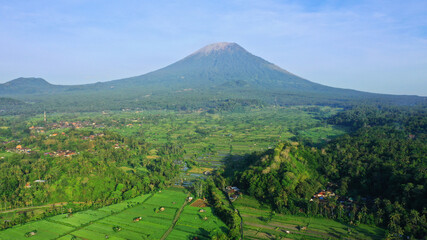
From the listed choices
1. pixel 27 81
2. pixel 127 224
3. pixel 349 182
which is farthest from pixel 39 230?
pixel 27 81

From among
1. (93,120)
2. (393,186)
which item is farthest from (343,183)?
(93,120)

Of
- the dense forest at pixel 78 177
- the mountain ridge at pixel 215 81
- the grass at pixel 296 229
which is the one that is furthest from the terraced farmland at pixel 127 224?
the mountain ridge at pixel 215 81

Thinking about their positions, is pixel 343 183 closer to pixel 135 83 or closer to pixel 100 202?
pixel 100 202

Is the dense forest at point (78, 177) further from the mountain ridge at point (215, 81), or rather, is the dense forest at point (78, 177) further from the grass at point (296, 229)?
the mountain ridge at point (215, 81)

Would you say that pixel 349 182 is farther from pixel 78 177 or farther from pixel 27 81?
pixel 27 81

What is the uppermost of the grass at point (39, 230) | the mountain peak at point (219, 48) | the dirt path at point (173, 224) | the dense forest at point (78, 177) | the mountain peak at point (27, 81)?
the mountain peak at point (219, 48)

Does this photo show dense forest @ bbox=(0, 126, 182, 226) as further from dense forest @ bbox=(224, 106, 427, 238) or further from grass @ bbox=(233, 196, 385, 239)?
grass @ bbox=(233, 196, 385, 239)

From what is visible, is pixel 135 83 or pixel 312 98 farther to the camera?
pixel 135 83
